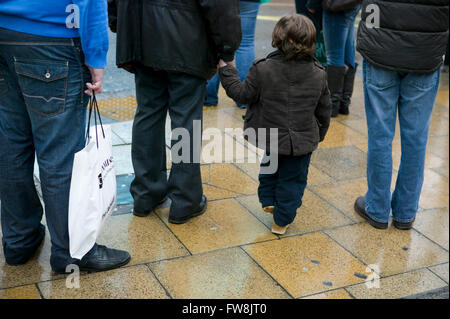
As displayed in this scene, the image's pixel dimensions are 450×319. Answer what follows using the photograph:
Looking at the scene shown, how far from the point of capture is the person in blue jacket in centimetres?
286

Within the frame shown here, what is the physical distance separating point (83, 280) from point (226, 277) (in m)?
0.81

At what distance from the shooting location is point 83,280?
10.8 ft

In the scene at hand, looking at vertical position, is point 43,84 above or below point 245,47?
above

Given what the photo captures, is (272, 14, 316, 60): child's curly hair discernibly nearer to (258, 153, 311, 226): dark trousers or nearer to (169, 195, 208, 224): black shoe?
(258, 153, 311, 226): dark trousers

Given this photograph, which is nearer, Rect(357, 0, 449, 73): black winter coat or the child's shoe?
Rect(357, 0, 449, 73): black winter coat

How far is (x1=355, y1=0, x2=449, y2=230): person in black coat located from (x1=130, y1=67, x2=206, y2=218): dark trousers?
117 centimetres

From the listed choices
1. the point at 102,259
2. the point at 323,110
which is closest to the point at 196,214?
the point at 102,259

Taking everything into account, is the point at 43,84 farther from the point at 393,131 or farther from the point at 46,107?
the point at 393,131

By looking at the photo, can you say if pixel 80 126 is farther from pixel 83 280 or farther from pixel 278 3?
pixel 278 3

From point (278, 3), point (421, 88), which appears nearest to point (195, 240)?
point (421, 88)

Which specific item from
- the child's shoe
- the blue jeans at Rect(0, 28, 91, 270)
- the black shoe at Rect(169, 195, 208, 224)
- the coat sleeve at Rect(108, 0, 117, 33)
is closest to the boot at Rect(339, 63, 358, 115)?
the black shoe at Rect(169, 195, 208, 224)

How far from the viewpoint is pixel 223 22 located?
11.6 ft

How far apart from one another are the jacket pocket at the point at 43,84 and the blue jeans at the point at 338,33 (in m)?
3.49

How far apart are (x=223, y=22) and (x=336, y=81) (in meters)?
2.76
